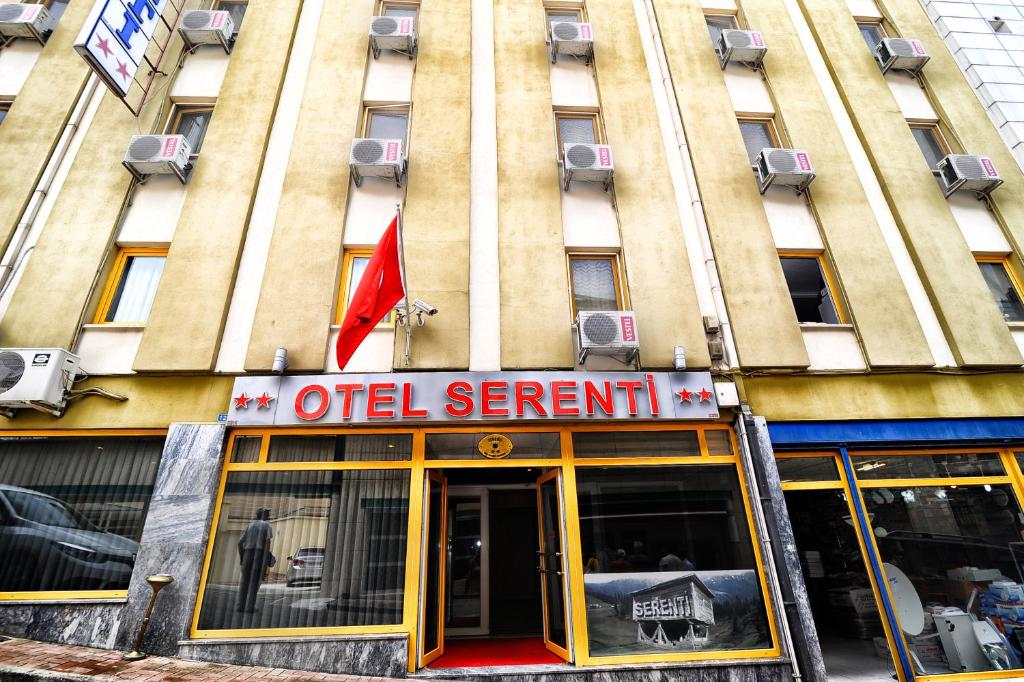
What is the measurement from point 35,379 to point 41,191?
350cm

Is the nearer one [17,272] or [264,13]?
[17,272]

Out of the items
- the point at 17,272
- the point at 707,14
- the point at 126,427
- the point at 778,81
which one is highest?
the point at 707,14

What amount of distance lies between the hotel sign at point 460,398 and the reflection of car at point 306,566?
5.42ft

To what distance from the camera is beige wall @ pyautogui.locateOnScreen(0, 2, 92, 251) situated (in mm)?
7723

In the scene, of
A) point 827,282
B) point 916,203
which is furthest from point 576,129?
point 916,203

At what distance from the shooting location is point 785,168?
841 centimetres

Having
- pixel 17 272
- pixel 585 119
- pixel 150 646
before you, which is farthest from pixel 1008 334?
pixel 17 272

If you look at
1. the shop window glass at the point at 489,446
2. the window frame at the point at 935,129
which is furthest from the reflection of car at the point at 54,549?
the window frame at the point at 935,129

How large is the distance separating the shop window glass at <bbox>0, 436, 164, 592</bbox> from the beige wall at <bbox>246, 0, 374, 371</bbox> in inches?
85.5

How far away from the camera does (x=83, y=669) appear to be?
16.1ft

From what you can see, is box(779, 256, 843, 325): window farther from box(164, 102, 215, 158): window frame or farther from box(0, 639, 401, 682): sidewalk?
box(164, 102, 215, 158): window frame

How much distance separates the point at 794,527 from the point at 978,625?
95.1 inches

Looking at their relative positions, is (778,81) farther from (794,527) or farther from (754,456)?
(794,527)

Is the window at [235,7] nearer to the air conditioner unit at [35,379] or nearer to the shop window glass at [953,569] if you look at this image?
the air conditioner unit at [35,379]
